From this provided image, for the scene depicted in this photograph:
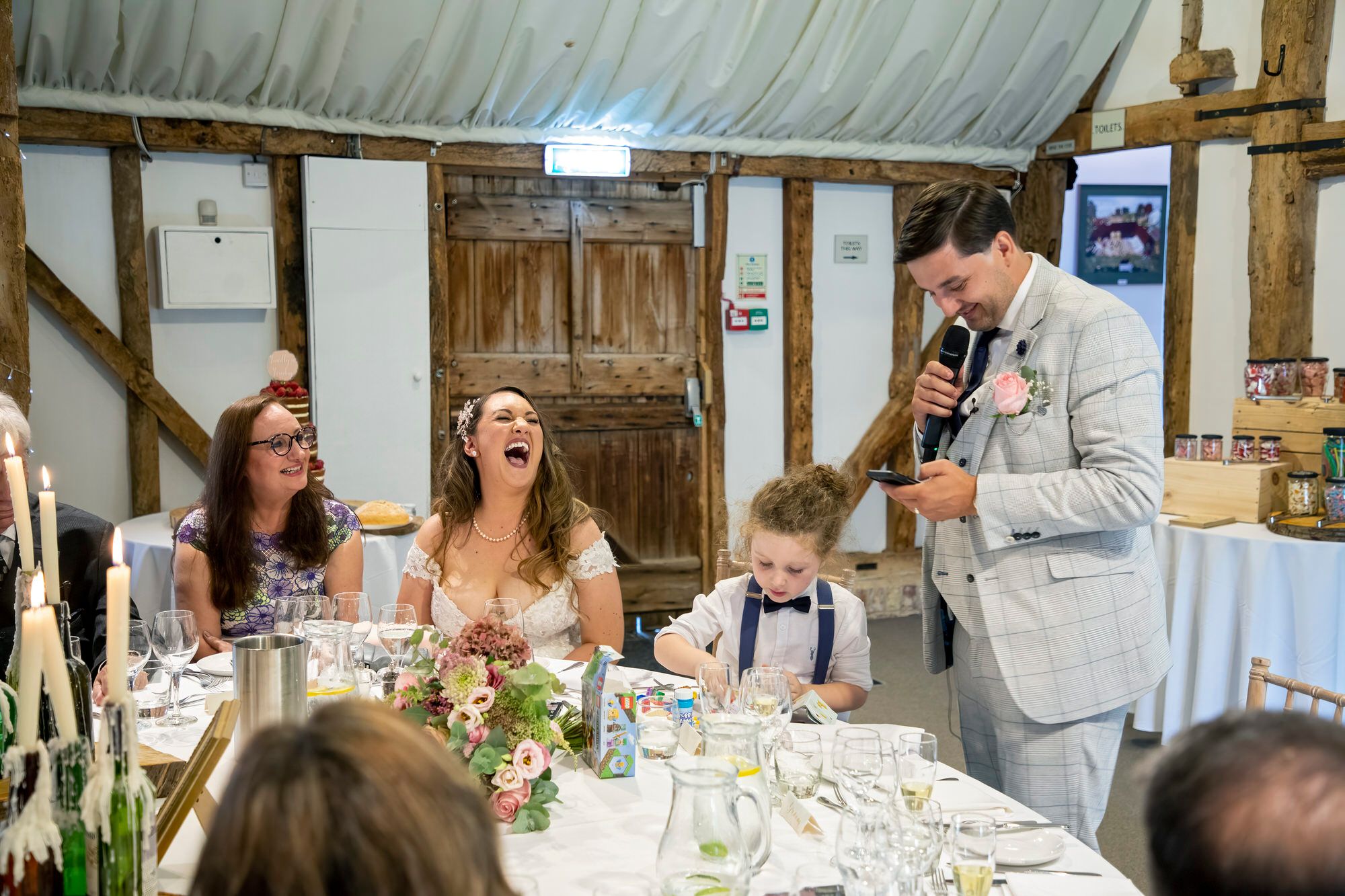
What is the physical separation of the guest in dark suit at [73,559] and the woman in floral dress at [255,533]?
8.1 inches

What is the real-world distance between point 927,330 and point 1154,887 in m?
6.23

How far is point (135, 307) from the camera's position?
5324 mm

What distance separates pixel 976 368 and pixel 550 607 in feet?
3.95

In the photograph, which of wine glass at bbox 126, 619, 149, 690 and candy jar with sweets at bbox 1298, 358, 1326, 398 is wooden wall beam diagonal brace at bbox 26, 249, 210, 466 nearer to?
wine glass at bbox 126, 619, 149, 690

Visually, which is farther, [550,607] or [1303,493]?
[1303,493]

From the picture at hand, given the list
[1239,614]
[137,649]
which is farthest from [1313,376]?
[137,649]

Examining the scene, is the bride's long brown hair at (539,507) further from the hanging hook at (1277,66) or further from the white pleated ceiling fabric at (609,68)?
the hanging hook at (1277,66)

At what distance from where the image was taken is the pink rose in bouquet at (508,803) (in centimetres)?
161

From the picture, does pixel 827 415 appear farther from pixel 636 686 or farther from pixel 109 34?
pixel 636 686

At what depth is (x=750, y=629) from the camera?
2850mm

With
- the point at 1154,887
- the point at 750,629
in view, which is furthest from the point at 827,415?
the point at 1154,887

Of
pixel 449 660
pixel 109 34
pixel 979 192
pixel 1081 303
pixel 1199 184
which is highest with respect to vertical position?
pixel 109 34

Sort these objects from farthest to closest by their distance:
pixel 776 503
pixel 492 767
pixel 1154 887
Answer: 1. pixel 776 503
2. pixel 492 767
3. pixel 1154 887

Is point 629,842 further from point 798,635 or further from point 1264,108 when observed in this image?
point 1264,108
